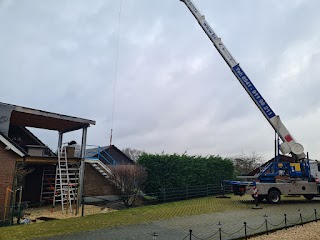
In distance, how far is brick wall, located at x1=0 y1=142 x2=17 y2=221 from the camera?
1410cm

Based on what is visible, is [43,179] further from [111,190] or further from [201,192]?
[201,192]

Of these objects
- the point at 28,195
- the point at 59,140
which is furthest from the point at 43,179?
the point at 59,140

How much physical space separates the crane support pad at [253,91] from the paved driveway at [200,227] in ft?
23.0

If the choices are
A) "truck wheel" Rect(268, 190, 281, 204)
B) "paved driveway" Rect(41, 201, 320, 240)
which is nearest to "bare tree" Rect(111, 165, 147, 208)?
"paved driveway" Rect(41, 201, 320, 240)

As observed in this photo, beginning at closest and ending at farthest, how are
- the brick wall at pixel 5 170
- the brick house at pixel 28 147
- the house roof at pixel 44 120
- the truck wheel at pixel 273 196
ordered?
1. the brick wall at pixel 5 170
2. the brick house at pixel 28 147
3. the house roof at pixel 44 120
4. the truck wheel at pixel 273 196

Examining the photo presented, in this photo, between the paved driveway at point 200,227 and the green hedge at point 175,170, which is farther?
the green hedge at point 175,170

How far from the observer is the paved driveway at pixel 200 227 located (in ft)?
31.6

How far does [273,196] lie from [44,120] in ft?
54.6

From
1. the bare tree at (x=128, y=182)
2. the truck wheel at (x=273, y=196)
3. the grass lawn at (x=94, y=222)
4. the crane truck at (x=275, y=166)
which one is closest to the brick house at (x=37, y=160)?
the bare tree at (x=128, y=182)

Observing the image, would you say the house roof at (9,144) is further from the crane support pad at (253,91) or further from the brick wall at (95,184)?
the crane support pad at (253,91)

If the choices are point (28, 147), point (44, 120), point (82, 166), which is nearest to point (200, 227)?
point (82, 166)

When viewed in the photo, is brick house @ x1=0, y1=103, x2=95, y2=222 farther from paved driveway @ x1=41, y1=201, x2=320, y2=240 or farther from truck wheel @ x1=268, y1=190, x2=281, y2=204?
truck wheel @ x1=268, y1=190, x2=281, y2=204

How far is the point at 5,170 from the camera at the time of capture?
14398 millimetres

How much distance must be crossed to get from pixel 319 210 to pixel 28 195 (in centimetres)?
1922
